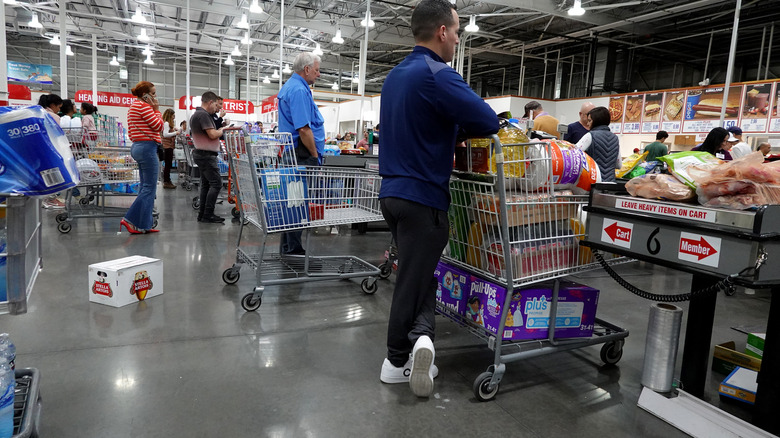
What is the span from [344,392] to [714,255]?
1.59 meters

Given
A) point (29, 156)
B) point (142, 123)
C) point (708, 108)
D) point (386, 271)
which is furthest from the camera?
point (708, 108)

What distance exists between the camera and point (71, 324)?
2902 mm

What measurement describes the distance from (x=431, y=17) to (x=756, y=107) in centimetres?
996

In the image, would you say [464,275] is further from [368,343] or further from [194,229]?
[194,229]

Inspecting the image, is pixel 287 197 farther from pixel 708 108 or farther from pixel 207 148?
pixel 708 108

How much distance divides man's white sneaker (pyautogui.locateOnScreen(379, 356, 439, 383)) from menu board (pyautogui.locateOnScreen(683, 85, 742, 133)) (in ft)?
34.1

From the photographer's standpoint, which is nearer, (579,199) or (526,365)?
(579,199)

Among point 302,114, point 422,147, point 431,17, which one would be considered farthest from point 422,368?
point 302,114

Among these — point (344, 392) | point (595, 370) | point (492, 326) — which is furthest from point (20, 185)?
point (595, 370)

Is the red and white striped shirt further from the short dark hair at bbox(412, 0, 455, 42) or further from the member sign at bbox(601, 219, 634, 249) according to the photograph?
the member sign at bbox(601, 219, 634, 249)

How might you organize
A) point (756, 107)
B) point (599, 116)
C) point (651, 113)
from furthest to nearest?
point (651, 113), point (756, 107), point (599, 116)

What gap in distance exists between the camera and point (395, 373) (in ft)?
7.66

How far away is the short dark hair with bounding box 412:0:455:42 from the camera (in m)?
2.14

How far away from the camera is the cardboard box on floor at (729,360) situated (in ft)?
8.24
